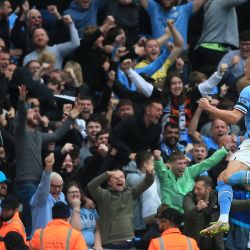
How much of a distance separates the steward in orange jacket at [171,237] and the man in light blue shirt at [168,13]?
22.9ft

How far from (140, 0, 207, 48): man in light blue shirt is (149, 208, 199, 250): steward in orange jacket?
6.99m

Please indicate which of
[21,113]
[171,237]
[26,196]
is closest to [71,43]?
[21,113]

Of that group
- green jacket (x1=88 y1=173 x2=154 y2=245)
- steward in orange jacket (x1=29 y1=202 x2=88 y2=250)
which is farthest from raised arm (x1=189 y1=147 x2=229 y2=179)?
steward in orange jacket (x1=29 y1=202 x2=88 y2=250)

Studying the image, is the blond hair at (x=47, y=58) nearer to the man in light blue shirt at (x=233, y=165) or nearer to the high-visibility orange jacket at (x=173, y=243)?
the high-visibility orange jacket at (x=173, y=243)

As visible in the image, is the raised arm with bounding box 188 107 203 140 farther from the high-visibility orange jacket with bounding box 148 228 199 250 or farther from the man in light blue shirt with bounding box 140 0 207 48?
A: the high-visibility orange jacket with bounding box 148 228 199 250

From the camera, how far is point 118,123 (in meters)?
18.8

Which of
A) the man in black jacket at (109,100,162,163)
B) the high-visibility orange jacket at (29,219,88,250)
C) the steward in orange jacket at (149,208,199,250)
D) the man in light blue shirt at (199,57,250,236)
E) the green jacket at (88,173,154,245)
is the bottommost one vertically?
the green jacket at (88,173,154,245)

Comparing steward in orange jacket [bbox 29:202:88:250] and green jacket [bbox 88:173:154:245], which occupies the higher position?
steward in orange jacket [bbox 29:202:88:250]

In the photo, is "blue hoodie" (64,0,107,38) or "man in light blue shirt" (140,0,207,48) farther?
"blue hoodie" (64,0,107,38)

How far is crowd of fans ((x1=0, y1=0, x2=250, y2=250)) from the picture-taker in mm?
16120

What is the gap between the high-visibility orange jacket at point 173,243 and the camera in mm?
14711

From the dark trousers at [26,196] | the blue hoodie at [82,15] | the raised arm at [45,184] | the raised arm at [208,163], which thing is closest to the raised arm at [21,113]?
the dark trousers at [26,196]

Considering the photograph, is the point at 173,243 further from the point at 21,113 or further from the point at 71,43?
the point at 71,43

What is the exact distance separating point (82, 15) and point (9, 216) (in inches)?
288
